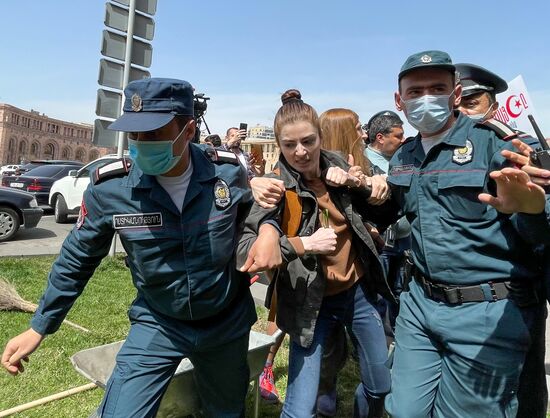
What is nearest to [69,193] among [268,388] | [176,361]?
[268,388]

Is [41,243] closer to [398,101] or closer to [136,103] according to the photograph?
[136,103]

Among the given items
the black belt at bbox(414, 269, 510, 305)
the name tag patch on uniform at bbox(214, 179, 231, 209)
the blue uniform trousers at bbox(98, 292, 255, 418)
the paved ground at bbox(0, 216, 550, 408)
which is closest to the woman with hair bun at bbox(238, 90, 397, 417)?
the name tag patch on uniform at bbox(214, 179, 231, 209)

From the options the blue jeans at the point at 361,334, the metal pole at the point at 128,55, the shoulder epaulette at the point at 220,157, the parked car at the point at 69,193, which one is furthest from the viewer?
the parked car at the point at 69,193

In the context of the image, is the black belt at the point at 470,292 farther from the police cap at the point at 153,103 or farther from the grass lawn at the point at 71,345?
the grass lawn at the point at 71,345

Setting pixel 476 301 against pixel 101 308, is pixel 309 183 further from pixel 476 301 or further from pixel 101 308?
pixel 101 308

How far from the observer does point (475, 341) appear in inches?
71.7

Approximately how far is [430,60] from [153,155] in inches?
50.1

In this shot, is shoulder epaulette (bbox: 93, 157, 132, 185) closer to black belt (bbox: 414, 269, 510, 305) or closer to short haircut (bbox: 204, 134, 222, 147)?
black belt (bbox: 414, 269, 510, 305)

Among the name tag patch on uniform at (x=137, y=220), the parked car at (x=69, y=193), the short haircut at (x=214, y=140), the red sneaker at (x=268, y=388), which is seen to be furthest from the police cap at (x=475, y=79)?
the parked car at (x=69, y=193)

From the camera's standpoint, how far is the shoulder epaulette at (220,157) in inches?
88.7

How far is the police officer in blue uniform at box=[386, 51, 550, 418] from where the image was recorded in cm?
181

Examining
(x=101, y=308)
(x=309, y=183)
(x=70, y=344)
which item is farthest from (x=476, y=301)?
(x=101, y=308)

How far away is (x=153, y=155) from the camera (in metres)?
1.97

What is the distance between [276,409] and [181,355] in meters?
1.46
